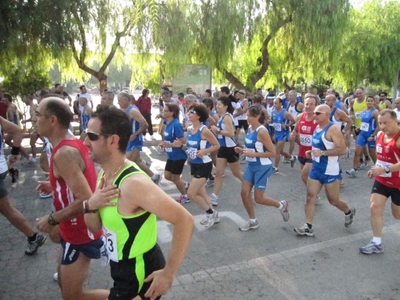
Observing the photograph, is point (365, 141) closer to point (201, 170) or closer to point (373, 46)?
point (201, 170)

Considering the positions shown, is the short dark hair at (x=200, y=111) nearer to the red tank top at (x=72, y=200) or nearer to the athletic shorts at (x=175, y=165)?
the athletic shorts at (x=175, y=165)

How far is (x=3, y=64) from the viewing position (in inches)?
541

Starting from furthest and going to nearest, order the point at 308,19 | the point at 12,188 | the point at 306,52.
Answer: the point at 306,52
the point at 308,19
the point at 12,188

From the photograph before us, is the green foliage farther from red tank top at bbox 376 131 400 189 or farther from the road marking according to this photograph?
red tank top at bbox 376 131 400 189

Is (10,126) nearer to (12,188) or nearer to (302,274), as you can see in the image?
(12,188)

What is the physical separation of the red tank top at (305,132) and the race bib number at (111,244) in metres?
4.91

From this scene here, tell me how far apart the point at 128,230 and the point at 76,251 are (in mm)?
905

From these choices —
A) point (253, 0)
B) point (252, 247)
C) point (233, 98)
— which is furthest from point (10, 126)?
point (253, 0)

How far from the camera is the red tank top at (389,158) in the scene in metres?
4.39

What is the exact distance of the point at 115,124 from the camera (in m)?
2.13

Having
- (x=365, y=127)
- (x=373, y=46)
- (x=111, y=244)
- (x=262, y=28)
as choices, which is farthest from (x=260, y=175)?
(x=373, y=46)

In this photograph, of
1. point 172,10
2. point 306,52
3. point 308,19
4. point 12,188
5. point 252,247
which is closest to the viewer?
point 252,247

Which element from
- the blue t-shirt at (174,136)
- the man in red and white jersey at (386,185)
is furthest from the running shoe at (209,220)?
the man in red and white jersey at (386,185)

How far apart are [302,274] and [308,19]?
1531 centimetres
